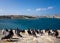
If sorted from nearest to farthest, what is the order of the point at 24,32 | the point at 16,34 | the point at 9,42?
the point at 9,42
the point at 16,34
the point at 24,32

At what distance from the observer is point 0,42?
33.3 ft

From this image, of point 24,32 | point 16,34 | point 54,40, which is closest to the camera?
point 54,40

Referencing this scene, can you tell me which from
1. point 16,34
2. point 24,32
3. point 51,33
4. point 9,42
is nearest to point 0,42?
point 9,42

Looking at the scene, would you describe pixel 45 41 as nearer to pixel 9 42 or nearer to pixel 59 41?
pixel 59 41

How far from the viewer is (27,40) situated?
35.0ft

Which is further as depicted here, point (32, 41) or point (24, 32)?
point (24, 32)

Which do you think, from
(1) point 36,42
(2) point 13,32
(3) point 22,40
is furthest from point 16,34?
(1) point 36,42

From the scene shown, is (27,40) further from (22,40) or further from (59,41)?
(59,41)

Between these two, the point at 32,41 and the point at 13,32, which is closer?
the point at 32,41

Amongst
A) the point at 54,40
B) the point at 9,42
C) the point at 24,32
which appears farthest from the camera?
the point at 24,32

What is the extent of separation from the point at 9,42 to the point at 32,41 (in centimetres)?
167

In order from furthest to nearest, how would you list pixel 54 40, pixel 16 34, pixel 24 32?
pixel 24 32
pixel 16 34
pixel 54 40

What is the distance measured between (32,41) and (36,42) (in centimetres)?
32

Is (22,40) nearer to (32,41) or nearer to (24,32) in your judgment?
(32,41)
